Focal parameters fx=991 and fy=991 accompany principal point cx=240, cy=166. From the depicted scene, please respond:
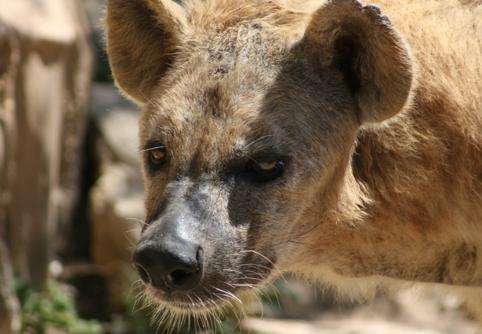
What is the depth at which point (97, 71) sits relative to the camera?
10.9 m

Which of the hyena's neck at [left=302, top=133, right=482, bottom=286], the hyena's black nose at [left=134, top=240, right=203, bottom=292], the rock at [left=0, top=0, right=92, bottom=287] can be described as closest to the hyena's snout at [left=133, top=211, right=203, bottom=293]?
the hyena's black nose at [left=134, top=240, right=203, bottom=292]

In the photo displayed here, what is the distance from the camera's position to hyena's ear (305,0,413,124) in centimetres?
421

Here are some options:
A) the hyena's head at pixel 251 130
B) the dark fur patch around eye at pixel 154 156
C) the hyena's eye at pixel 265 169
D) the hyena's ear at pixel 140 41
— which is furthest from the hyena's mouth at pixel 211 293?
the hyena's ear at pixel 140 41

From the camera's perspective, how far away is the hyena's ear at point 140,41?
15.5ft

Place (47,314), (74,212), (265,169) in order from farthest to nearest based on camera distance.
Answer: (74,212), (47,314), (265,169)

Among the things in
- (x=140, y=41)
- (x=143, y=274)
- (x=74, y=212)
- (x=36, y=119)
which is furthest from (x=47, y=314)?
(x=143, y=274)

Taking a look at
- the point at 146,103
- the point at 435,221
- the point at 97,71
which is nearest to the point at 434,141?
the point at 435,221

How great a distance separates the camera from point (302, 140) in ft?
14.3

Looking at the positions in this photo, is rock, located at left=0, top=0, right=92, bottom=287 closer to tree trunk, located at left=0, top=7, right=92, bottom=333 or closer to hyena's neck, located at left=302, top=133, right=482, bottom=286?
tree trunk, located at left=0, top=7, right=92, bottom=333

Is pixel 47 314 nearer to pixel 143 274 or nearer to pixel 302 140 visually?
pixel 143 274

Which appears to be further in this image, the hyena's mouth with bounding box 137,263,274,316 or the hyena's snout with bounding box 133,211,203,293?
the hyena's mouth with bounding box 137,263,274,316

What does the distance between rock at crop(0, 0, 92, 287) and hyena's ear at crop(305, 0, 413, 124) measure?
3.17 m

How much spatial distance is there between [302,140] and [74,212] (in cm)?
530

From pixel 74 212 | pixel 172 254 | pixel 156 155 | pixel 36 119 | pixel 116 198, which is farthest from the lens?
pixel 74 212
